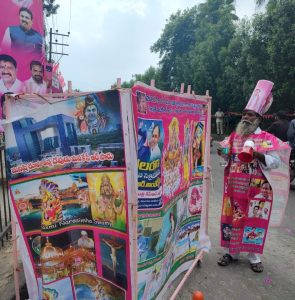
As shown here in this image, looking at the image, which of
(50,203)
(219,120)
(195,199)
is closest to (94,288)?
(50,203)

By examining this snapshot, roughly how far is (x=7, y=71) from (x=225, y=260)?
3621 mm

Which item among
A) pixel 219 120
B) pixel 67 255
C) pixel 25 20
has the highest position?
pixel 25 20

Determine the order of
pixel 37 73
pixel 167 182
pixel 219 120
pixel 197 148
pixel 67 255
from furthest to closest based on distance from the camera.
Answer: pixel 219 120, pixel 37 73, pixel 197 148, pixel 167 182, pixel 67 255

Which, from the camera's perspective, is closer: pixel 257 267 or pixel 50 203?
pixel 50 203

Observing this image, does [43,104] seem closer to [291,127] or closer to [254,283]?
[254,283]

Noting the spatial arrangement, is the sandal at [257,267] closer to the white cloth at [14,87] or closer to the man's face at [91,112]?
the man's face at [91,112]

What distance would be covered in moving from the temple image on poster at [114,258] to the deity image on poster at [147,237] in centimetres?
11

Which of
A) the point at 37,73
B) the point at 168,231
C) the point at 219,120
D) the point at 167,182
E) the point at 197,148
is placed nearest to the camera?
the point at 167,182

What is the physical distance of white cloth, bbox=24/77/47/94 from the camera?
5.20 metres

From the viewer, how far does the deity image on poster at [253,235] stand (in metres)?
3.88

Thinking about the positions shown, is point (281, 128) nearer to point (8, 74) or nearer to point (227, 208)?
point (227, 208)

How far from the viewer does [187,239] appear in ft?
11.6

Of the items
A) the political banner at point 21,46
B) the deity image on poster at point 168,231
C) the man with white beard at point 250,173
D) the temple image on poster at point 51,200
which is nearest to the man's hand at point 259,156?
the man with white beard at point 250,173

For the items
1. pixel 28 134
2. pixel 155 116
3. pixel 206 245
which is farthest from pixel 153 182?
pixel 206 245
